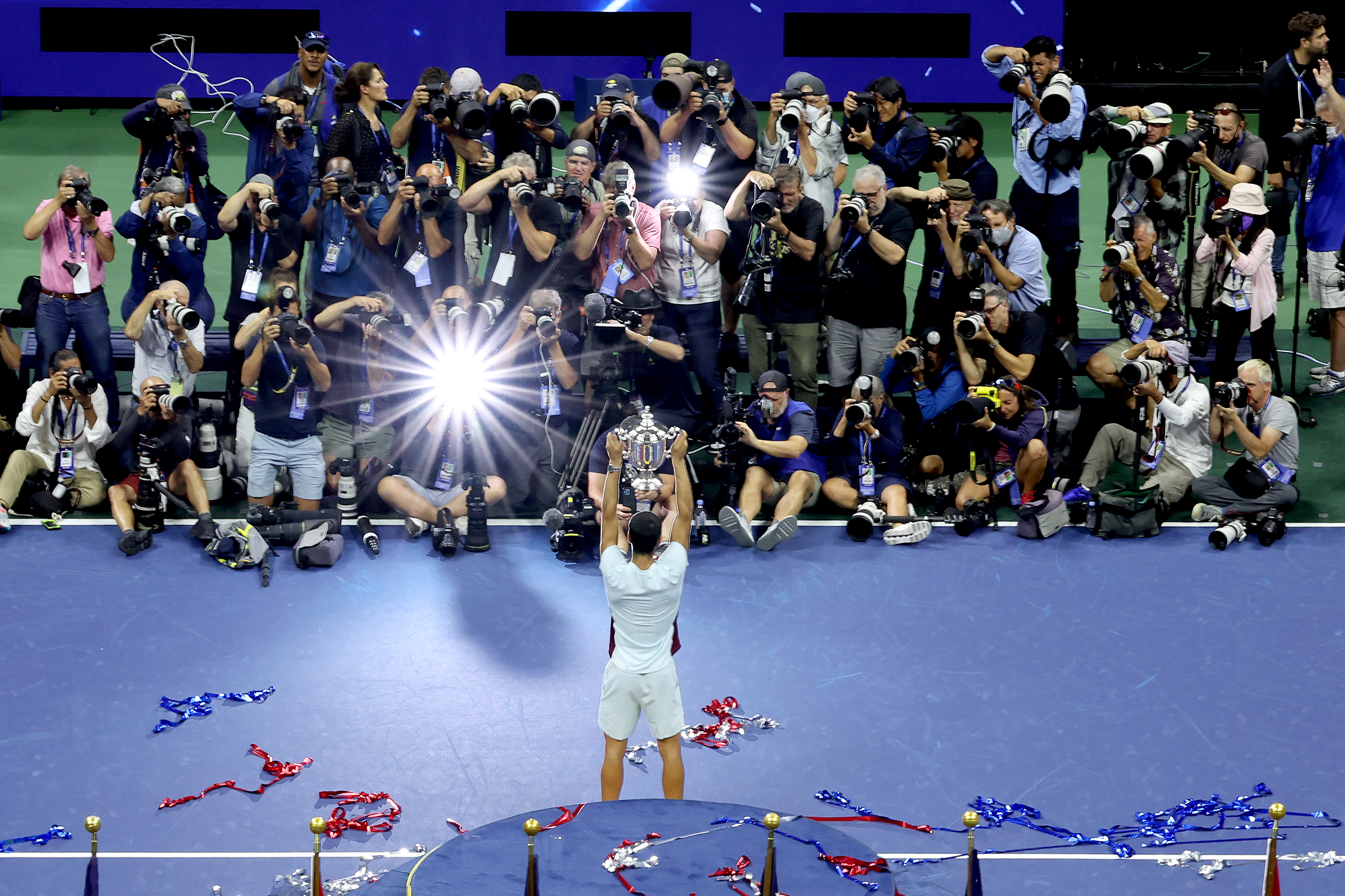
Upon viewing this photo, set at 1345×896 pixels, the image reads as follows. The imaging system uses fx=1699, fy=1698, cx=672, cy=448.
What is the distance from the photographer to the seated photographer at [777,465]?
1078 cm

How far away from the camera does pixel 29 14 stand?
18.9m

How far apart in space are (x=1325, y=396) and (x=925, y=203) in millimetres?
3420

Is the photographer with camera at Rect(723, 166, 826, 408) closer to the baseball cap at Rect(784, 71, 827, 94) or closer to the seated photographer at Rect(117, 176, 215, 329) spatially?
the baseball cap at Rect(784, 71, 827, 94)

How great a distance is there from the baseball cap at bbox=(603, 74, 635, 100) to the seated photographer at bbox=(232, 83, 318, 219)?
2.06 metres

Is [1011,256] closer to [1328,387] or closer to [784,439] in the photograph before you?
[784,439]

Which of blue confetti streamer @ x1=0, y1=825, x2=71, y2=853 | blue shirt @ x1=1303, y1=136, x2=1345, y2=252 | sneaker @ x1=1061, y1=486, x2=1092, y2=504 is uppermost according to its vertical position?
blue shirt @ x1=1303, y1=136, x2=1345, y2=252

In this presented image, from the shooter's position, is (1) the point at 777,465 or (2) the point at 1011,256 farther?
(2) the point at 1011,256

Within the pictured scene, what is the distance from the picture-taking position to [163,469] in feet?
36.1

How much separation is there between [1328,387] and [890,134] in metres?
3.78

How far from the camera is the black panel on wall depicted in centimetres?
1911

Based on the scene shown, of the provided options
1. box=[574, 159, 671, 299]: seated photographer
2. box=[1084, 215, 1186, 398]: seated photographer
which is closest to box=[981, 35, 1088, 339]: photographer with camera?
box=[1084, 215, 1186, 398]: seated photographer

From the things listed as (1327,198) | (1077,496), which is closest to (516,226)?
(1077,496)

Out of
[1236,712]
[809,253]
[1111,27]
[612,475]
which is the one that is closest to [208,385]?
[809,253]

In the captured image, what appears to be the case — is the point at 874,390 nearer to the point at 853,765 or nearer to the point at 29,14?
the point at 853,765
